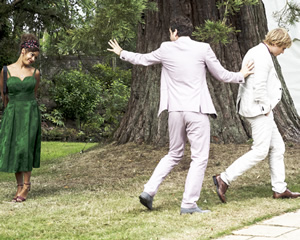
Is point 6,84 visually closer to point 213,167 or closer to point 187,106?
point 187,106

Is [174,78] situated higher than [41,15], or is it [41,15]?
[41,15]

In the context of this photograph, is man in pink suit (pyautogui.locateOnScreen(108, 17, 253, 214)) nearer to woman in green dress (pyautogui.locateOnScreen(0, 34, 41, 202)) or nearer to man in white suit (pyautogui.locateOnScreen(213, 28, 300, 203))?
man in white suit (pyautogui.locateOnScreen(213, 28, 300, 203))

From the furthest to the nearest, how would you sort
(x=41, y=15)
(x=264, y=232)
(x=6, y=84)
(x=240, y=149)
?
(x=41, y=15), (x=240, y=149), (x=6, y=84), (x=264, y=232)

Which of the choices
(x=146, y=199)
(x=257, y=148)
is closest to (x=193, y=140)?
(x=146, y=199)

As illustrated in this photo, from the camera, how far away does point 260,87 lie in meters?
5.86

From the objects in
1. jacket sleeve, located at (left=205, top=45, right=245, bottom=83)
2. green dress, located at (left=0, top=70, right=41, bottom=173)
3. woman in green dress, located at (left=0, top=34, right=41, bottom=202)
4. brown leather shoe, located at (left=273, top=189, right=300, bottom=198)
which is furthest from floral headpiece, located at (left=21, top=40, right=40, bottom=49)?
brown leather shoe, located at (left=273, top=189, right=300, bottom=198)

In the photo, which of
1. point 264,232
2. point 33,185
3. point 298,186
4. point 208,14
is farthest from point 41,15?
point 264,232

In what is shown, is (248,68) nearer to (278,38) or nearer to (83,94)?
(278,38)

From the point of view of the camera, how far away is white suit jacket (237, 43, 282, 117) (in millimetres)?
5863

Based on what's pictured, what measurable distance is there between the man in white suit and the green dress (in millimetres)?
2200

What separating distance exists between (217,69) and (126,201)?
1792 millimetres

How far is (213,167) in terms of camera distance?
8289 millimetres

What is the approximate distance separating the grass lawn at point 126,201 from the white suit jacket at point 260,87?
0.97 metres

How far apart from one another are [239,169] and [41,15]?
752 centimetres
